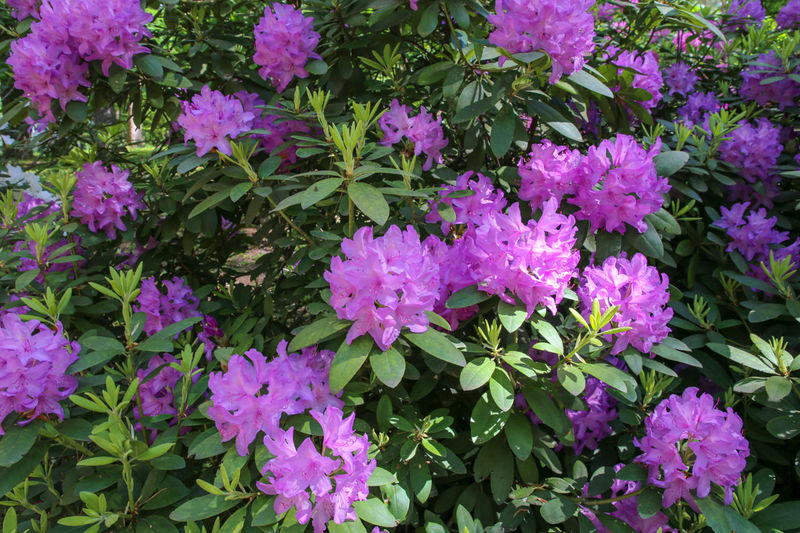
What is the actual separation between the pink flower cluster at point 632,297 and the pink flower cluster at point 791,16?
A: 2104mm

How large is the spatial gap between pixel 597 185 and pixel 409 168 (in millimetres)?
562

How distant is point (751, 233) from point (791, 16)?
149 centimetres

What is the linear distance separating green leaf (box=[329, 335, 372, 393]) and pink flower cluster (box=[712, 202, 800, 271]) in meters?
1.43

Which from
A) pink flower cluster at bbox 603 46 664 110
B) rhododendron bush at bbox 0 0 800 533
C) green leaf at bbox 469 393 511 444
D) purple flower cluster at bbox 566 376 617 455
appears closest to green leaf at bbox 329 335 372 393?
rhododendron bush at bbox 0 0 800 533

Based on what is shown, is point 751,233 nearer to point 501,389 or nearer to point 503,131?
point 503,131

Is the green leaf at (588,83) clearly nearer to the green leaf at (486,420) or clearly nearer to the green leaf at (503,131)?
the green leaf at (503,131)

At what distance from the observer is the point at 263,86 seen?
6.92 ft

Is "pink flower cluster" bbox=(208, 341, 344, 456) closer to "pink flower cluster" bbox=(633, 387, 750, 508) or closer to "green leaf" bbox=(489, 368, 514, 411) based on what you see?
"green leaf" bbox=(489, 368, 514, 411)

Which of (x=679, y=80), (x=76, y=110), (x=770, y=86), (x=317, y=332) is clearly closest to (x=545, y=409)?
(x=317, y=332)

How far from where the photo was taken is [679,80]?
260cm

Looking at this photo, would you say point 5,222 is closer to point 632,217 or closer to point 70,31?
point 70,31

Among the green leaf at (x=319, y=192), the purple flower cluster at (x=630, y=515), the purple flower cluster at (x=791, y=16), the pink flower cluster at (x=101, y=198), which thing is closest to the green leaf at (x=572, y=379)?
the purple flower cluster at (x=630, y=515)

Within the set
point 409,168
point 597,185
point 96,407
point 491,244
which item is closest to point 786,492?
point 597,185

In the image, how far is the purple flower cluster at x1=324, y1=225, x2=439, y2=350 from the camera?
44.2 inches
